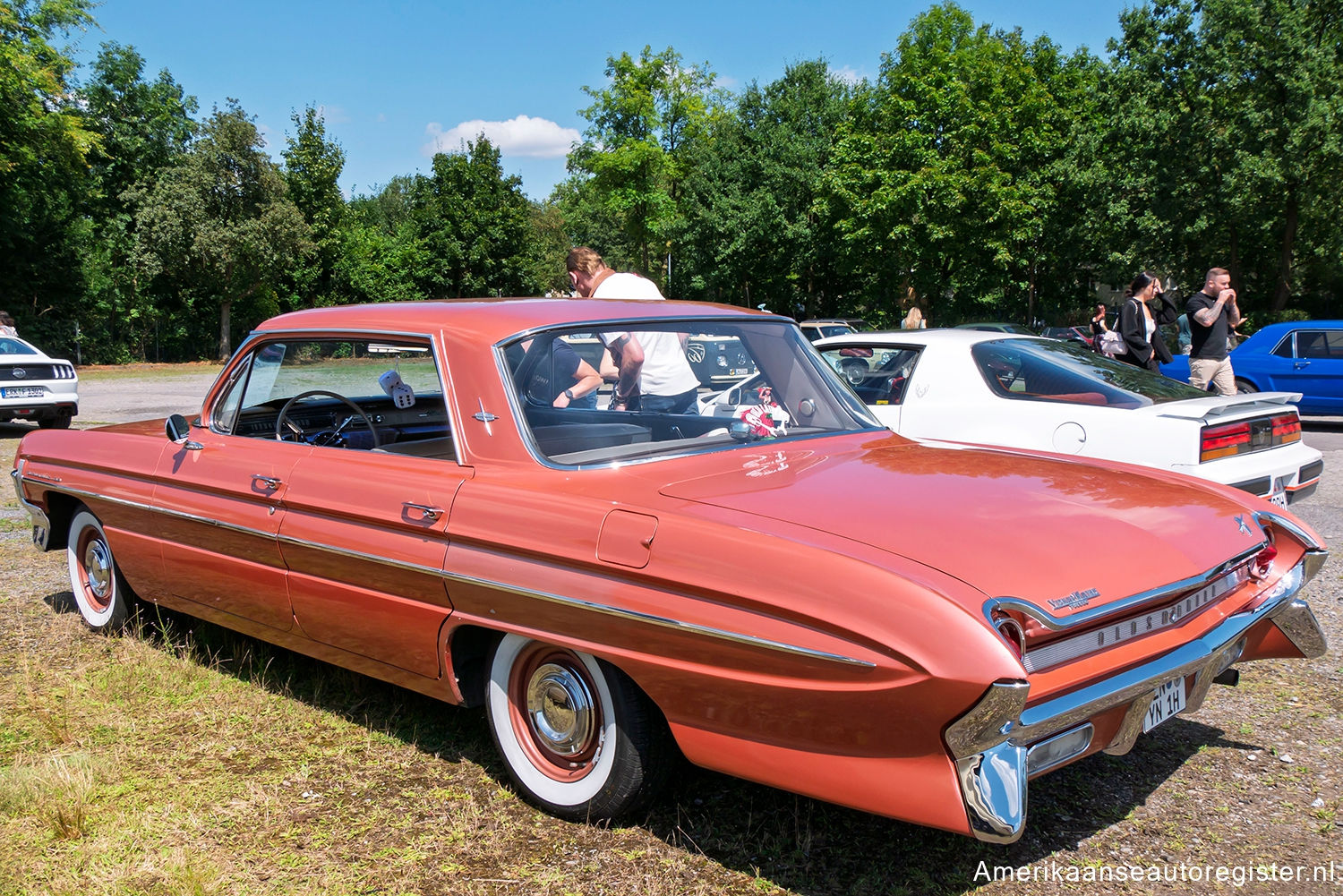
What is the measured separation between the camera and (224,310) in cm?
3769

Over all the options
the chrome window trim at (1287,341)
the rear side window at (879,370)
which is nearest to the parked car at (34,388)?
the rear side window at (879,370)

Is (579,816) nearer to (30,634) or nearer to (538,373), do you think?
(538,373)

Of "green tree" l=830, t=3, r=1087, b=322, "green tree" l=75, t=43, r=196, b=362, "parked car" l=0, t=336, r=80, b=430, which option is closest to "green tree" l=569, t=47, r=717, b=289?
"green tree" l=830, t=3, r=1087, b=322

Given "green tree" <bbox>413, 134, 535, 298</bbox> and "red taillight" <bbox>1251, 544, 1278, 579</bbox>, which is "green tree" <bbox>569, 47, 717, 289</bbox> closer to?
"green tree" <bbox>413, 134, 535, 298</bbox>

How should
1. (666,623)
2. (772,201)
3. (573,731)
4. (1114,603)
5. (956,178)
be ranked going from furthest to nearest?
(772,201)
(956,178)
(573,731)
(666,623)
(1114,603)

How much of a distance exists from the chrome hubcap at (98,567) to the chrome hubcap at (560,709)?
9.46 feet

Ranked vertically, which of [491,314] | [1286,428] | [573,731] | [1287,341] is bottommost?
[573,731]

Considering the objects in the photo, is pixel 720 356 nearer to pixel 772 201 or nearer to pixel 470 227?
pixel 772 201

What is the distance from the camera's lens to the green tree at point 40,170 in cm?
2970

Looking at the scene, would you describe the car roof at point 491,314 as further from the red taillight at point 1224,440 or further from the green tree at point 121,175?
the green tree at point 121,175

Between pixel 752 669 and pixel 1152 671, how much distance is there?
1.00m

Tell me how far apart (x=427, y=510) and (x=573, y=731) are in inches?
32.0

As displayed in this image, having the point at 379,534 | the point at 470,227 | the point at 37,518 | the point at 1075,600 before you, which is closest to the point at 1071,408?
the point at 1075,600

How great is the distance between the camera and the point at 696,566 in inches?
92.5
